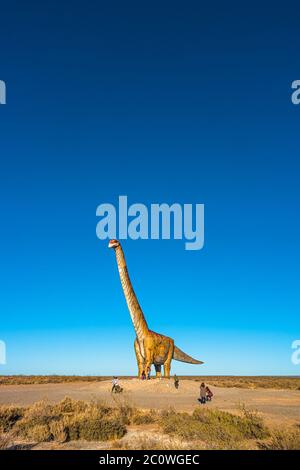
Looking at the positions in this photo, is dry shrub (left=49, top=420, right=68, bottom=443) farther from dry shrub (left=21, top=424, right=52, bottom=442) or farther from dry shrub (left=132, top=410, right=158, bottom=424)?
dry shrub (left=132, top=410, right=158, bottom=424)

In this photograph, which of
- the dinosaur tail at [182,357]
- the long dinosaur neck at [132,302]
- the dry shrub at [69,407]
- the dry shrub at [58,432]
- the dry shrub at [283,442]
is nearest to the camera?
the dry shrub at [283,442]

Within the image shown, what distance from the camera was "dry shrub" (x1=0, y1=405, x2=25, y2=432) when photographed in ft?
41.0

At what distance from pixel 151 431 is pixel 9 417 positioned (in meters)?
4.71

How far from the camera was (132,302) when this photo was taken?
27.2m

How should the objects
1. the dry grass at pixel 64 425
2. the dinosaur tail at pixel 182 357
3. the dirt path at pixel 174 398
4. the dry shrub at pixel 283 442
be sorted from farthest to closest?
the dinosaur tail at pixel 182 357 < the dirt path at pixel 174 398 < the dry grass at pixel 64 425 < the dry shrub at pixel 283 442

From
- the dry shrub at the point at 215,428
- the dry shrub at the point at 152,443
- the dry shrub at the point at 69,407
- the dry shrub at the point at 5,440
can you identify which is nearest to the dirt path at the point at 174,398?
the dry shrub at the point at 215,428

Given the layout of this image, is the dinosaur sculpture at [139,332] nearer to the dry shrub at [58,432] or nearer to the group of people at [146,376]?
the group of people at [146,376]

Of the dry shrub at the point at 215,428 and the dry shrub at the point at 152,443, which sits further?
the dry shrub at the point at 215,428

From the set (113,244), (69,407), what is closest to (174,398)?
(69,407)

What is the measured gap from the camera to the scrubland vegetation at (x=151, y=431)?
1000 centimetres
